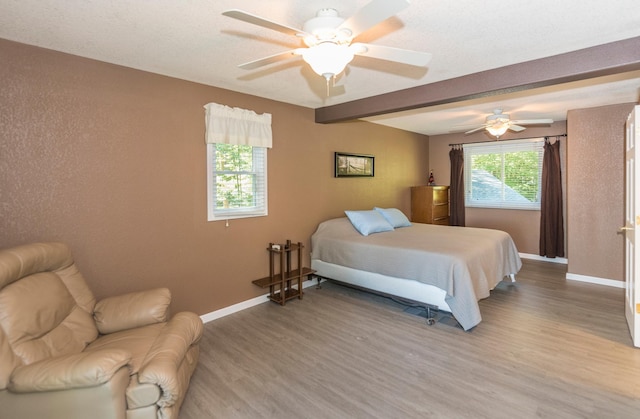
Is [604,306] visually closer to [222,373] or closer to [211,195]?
[222,373]

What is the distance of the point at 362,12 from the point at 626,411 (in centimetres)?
276

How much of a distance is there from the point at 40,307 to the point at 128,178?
4.13 ft

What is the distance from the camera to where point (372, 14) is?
4.91 ft

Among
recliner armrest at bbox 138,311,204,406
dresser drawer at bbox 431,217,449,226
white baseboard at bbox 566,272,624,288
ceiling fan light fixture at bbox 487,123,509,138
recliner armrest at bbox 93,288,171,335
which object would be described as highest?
ceiling fan light fixture at bbox 487,123,509,138

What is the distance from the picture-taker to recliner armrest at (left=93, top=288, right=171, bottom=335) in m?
2.26

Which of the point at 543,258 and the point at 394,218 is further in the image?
the point at 543,258

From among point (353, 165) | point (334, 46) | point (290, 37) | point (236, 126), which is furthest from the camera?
point (353, 165)

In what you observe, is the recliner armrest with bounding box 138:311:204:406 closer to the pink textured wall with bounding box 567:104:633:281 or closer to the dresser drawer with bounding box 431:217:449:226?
the pink textured wall with bounding box 567:104:633:281

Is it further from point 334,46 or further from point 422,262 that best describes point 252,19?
point 422,262

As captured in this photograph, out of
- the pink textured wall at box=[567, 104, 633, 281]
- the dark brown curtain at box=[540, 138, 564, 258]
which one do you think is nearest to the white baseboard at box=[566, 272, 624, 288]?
the pink textured wall at box=[567, 104, 633, 281]

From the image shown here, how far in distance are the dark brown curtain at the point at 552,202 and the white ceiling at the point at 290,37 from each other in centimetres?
211

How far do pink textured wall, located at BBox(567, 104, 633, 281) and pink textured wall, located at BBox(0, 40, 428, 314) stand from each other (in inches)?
150

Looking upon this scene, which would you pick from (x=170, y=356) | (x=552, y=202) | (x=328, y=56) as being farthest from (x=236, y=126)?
(x=552, y=202)

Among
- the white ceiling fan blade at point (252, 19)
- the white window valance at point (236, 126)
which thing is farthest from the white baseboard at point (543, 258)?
the white ceiling fan blade at point (252, 19)
